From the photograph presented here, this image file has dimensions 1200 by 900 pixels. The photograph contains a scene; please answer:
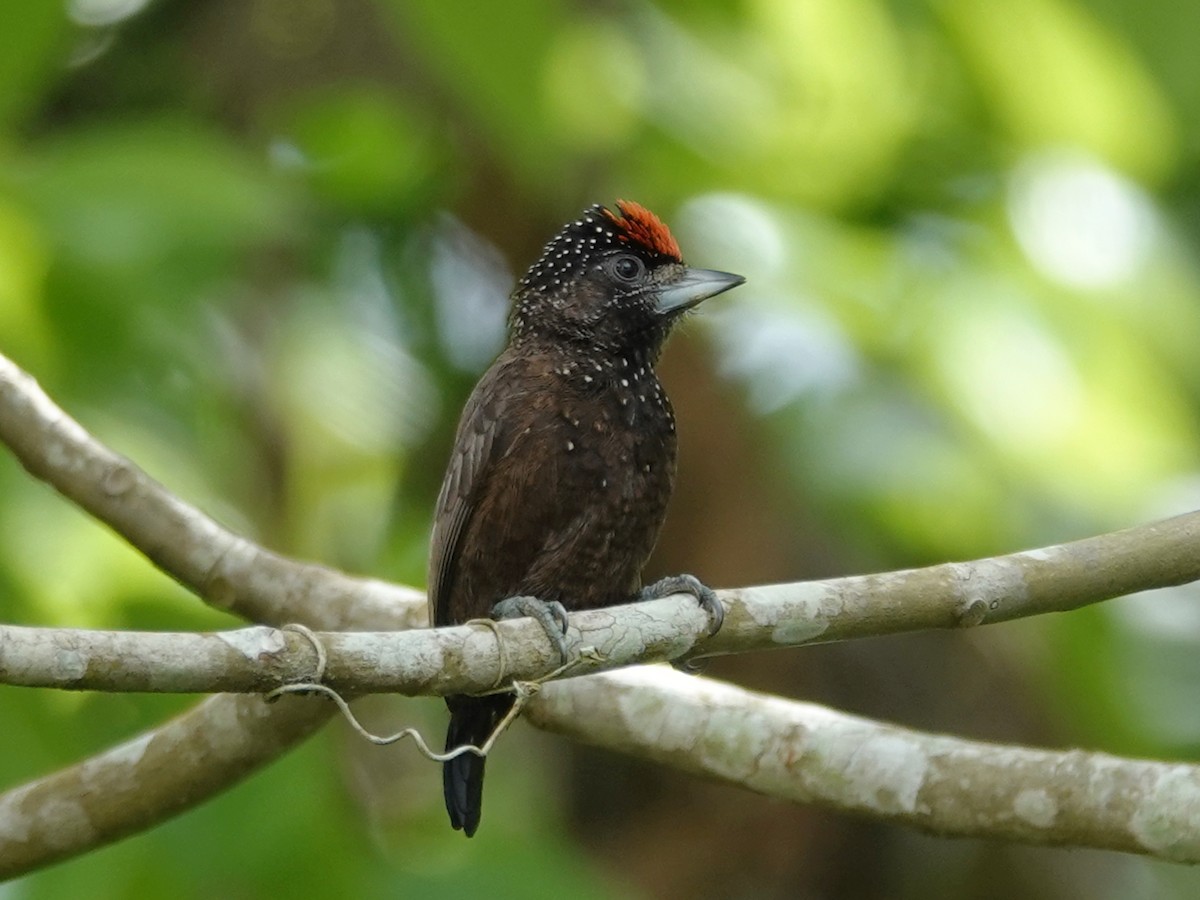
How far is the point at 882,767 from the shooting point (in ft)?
10.9

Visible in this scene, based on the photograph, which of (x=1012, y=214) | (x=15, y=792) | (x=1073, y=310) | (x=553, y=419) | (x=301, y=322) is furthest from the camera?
(x=301, y=322)

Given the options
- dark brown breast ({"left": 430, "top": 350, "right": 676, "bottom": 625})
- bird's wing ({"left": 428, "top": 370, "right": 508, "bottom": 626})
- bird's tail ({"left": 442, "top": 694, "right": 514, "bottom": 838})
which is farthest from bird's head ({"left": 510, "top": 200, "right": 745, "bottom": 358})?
bird's tail ({"left": 442, "top": 694, "right": 514, "bottom": 838})

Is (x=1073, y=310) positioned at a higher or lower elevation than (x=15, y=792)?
higher

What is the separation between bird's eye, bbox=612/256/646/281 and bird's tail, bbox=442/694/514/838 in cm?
118

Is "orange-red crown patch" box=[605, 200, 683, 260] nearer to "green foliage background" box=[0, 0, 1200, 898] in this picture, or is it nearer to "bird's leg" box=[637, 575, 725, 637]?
"green foliage background" box=[0, 0, 1200, 898]

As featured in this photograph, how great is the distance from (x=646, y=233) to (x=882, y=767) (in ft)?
5.47

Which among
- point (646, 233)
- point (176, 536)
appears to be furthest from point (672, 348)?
point (176, 536)

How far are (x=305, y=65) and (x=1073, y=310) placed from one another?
3.47m

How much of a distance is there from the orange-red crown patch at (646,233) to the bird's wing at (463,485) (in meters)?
0.64

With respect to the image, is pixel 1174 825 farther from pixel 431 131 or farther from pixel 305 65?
pixel 305 65

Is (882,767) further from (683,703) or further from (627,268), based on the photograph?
(627,268)

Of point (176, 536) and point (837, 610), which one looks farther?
point (176, 536)

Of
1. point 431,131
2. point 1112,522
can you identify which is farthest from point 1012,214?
point 431,131

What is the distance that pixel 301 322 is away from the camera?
20.5ft
